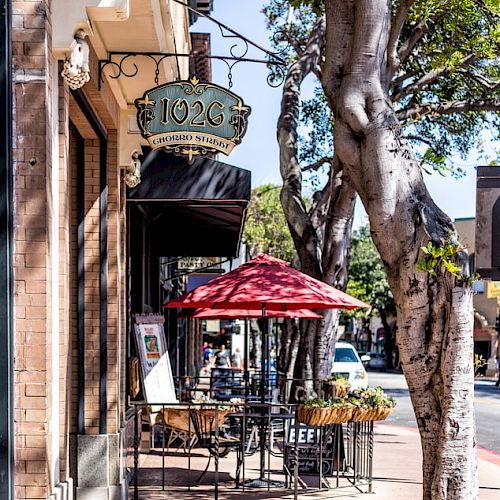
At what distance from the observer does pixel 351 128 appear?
661cm

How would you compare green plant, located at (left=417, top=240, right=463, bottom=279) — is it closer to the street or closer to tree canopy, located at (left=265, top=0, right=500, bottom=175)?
tree canopy, located at (left=265, top=0, right=500, bottom=175)

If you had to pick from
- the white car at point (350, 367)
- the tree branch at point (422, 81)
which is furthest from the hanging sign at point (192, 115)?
the white car at point (350, 367)

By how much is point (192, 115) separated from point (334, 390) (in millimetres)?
5482

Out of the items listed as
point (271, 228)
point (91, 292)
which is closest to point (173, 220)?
point (91, 292)

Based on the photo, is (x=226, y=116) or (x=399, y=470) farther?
(x=399, y=470)

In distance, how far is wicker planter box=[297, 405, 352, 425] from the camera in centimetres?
1041

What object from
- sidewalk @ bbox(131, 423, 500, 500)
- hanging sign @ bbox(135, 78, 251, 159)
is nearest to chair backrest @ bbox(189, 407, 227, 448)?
sidewalk @ bbox(131, 423, 500, 500)

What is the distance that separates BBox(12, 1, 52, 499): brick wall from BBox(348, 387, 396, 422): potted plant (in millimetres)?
5496

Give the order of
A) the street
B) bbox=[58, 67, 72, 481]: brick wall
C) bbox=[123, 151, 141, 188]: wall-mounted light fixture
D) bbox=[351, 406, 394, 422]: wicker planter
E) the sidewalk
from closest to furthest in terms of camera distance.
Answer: bbox=[58, 67, 72, 481]: brick wall, bbox=[123, 151, 141, 188]: wall-mounted light fixture, bbox=[351, 406, 394, 422]: wicker planter, the sidewalk, the street

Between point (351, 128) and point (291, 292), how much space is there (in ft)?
14.5

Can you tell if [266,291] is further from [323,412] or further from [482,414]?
[482,414]

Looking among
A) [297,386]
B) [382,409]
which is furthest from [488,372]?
[382,409]

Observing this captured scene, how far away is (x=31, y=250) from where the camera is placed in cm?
575

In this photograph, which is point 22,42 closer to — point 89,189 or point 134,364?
point 89,189
